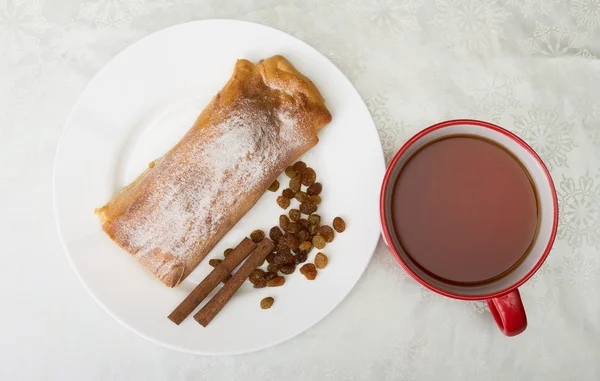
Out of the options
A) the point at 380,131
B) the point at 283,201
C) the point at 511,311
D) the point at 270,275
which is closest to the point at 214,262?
the point at 270,275

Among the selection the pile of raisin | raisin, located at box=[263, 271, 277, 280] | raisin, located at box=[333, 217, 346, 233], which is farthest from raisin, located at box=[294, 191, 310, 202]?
raisin, located at box=[263, 271, 277, 280]

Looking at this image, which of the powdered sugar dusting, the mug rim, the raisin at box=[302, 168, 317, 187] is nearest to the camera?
the mug rim

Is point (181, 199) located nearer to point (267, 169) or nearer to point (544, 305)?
point (267, 169)

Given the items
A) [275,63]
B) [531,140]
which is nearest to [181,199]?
[275,63]

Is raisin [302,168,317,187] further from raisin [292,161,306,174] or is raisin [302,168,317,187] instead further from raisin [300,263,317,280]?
raisin [300,263,317,280]

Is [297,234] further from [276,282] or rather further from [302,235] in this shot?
[276,282]

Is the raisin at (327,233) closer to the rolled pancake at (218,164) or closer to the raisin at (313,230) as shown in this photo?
the raisin at (313,230)
